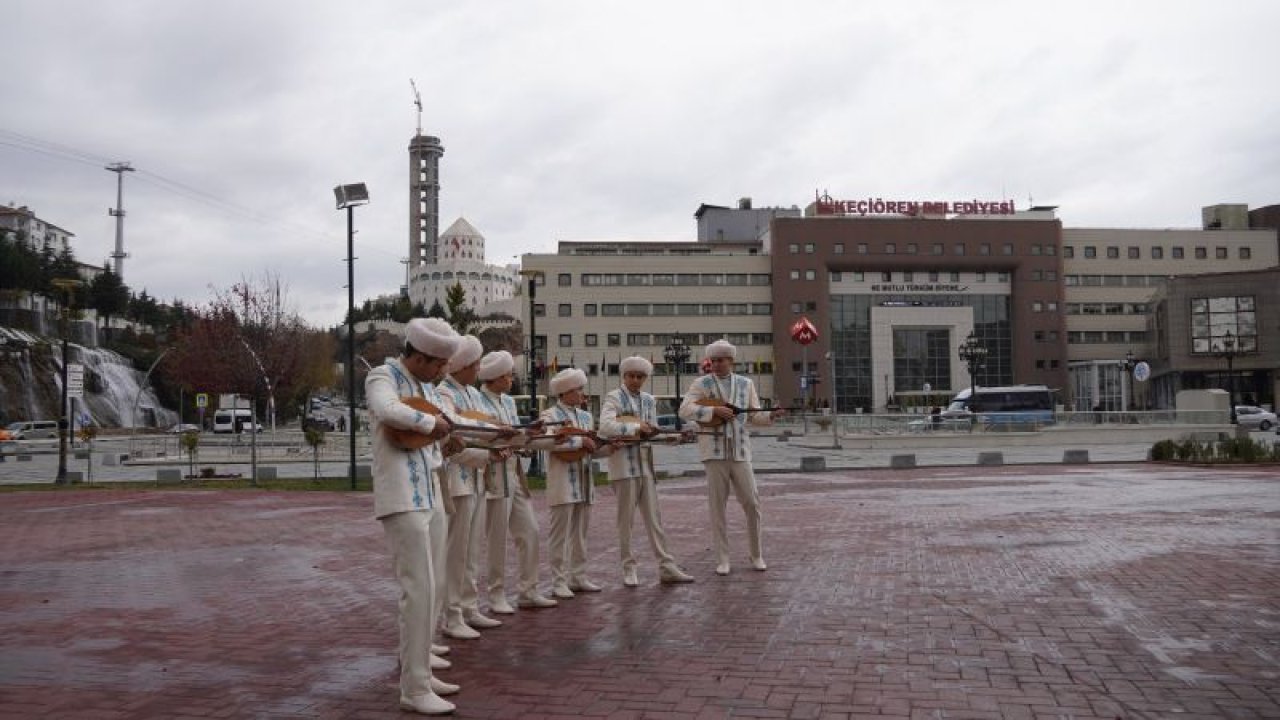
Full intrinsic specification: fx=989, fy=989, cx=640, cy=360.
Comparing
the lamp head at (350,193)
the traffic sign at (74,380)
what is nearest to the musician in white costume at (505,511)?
the lamp head at (350,193)

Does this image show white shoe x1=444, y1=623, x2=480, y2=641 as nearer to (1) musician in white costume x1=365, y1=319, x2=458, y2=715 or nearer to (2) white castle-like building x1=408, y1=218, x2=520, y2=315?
(1) musician in white costume x1=365, y1=319, x2=458, y2=715

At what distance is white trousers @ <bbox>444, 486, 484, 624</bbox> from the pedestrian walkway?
25 cm

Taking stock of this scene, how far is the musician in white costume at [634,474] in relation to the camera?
334 inches

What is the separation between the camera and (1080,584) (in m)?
8.09

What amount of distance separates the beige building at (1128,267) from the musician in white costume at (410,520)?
89889 millimetres

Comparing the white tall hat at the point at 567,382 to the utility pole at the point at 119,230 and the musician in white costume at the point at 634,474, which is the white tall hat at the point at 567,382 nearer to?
the musician in white costume at the point at 634,474

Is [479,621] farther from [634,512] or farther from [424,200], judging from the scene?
[424,200]

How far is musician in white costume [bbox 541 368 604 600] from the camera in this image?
8.20m

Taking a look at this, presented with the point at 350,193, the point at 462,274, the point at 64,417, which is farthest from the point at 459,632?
the point at 462,274

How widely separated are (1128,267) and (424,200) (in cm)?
13654

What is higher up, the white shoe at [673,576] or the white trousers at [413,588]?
the white trousers at [413,588]

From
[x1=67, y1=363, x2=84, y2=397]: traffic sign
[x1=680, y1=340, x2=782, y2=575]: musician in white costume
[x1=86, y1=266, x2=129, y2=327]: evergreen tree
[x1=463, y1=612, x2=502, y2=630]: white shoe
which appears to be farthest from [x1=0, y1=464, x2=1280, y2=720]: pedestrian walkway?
[x1=86, y1=266, x2=129, y2=327]: evergreen tree

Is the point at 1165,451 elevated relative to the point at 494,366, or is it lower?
lower

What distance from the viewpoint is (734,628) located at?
671 cm
